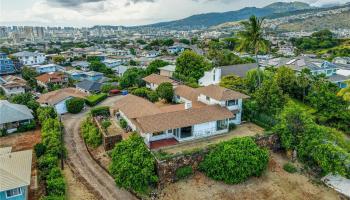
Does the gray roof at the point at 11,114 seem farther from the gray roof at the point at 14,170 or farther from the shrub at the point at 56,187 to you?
the shrub at the point at 56,187

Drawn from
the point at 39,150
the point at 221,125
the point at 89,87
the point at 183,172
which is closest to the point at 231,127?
the point at 221,125

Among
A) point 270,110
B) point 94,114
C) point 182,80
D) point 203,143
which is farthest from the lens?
point 182,80

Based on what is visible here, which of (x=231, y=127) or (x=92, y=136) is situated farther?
(x=231, y=127)

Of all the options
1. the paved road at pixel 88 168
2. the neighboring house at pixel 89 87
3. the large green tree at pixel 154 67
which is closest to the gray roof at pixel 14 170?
the paved road at pixel 88 168

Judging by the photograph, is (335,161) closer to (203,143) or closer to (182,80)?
(203,143)

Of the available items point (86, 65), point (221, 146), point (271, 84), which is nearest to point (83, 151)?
point (221, 146)

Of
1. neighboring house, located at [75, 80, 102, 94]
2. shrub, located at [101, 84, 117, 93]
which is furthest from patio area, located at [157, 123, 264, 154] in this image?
neighboring house, located at [75, 80, 102, 94]

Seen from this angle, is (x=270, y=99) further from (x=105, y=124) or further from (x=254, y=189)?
(x=105, y=124)
